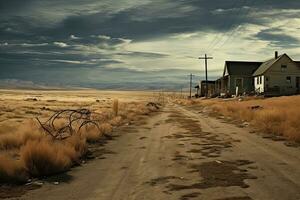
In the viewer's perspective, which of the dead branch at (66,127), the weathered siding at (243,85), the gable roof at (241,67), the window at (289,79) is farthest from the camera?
the gable roof at (241,67)

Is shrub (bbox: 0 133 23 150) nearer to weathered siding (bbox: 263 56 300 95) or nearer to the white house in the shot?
the white house

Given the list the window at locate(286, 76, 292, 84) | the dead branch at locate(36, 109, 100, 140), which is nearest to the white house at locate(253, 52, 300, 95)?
the window at locate(286, 76, 292, 84)

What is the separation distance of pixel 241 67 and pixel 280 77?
33.3 ft

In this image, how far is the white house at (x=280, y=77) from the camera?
6506 cm

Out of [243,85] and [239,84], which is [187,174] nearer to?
[243,85]

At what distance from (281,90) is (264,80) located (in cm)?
307

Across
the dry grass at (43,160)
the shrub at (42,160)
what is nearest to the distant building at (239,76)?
the dry grass at (43,160)

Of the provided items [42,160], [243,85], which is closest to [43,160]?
[42,160]

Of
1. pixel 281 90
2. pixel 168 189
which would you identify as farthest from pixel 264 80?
pixel 168 189

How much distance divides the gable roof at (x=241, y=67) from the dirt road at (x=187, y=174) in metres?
57.9

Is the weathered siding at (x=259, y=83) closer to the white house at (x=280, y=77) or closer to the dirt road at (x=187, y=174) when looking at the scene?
the white house at (x=280, y=77)

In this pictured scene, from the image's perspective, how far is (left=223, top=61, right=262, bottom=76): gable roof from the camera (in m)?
73.4

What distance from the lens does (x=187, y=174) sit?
1030 cm

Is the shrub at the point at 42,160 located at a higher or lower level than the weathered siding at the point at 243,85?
lower
